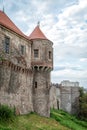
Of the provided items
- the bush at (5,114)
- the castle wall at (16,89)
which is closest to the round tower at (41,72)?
the castle wall at (16,89)

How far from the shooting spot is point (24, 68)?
30391mm

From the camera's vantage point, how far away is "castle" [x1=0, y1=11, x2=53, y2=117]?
27.0 m

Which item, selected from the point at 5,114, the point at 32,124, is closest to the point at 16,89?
the point at 32,124

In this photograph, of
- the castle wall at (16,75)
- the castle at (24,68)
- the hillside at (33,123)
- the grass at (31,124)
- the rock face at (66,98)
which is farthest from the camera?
the rock face at (66,98)

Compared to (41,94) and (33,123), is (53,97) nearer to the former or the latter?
(41,94)

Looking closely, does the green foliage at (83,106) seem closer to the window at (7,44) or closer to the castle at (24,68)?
the castle at (24,68)

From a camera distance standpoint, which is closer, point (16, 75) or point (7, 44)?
point (7, 44)

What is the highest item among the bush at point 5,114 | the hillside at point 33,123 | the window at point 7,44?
the window at point 7,44

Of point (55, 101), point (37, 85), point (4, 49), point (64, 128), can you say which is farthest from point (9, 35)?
point (55, 101)

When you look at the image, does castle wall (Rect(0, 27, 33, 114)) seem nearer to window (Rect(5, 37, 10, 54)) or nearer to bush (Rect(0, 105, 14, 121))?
window (Rect(5, 37, 10, 54))

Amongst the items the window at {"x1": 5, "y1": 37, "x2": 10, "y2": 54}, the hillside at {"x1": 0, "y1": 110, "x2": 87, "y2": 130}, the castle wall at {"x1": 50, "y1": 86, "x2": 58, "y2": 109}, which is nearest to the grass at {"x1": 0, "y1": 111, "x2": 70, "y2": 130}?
the hillside at {"x1": 0, "y1": 110, "x2": 87, "y2": 130}

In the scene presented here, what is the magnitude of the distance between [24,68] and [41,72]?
113 inches

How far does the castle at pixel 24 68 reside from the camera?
26953 millimetres

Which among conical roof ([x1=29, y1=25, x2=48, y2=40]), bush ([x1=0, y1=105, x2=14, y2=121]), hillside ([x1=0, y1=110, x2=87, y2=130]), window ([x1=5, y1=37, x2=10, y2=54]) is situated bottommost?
hillside ([x1=0, y1=110, x2=87, y2=130])
